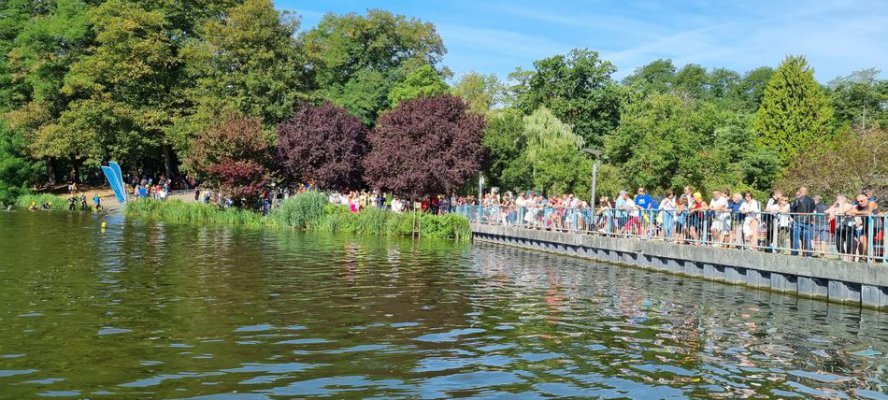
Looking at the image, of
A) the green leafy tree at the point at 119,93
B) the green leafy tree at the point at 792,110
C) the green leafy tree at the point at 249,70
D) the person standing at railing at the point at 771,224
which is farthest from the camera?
the green leafy tree at the point at 119,93

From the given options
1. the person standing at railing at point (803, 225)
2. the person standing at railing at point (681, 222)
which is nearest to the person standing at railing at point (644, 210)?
the person standing at railing at point (681, 222)

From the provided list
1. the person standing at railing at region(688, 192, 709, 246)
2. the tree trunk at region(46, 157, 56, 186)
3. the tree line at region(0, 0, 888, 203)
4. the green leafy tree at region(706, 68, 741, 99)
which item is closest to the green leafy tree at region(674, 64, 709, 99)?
the green leafy tree at region(706, 68, 741, 99)

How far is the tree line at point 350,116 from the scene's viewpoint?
1458 inches

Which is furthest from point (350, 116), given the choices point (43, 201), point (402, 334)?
point (402, 334)

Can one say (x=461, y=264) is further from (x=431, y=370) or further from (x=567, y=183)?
(x=567, y=183)

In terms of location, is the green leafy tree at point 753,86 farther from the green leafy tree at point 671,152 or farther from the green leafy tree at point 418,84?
the green leafy tree at point 671,152

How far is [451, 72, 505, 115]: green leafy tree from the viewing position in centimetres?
6869

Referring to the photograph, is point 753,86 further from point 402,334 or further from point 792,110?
point 402,334

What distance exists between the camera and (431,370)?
29.9ft

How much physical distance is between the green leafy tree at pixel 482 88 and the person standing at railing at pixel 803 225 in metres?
50.2

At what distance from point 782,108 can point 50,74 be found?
5668cm

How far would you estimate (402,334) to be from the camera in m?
11.4

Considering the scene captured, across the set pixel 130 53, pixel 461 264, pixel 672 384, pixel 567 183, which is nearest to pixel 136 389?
pixel 672 384

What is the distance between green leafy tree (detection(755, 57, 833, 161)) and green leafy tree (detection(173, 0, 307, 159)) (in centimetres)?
3341
